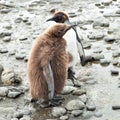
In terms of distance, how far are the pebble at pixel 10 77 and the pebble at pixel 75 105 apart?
26.7 inches

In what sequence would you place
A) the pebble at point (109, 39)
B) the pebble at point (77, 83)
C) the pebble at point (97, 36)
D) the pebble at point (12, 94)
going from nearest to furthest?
the pebble at point (12, 94)
the pebble at point (77, 83)
the pebble at point (109, 39)
the pebble at point (97, 36)

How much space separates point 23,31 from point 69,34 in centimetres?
165

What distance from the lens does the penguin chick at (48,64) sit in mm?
3668

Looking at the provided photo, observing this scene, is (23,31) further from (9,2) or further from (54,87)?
(54,87)

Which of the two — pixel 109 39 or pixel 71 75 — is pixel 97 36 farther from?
pixel 71 75

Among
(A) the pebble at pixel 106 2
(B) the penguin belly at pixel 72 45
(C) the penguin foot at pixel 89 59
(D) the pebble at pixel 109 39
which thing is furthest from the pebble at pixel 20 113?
(A) the pebble at pixel 106 2

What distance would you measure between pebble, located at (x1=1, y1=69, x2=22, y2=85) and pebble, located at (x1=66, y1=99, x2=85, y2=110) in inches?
26.7

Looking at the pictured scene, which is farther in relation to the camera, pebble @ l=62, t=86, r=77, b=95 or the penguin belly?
the penguin belly

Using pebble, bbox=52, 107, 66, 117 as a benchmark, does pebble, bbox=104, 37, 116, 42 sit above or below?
above

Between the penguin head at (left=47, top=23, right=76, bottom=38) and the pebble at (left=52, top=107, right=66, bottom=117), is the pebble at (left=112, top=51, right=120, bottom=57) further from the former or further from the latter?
the pebble at (left=52, top=107, right=66, bottom=117)

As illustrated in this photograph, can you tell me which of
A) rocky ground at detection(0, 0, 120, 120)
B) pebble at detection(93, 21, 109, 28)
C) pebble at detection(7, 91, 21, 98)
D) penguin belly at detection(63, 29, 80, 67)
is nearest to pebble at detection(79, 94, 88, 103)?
rocky ground at detection(0, 0, 120, 120)

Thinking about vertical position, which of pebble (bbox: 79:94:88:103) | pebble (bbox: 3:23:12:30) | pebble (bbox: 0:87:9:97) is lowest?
pebble (bbox: 79:94:88:103)

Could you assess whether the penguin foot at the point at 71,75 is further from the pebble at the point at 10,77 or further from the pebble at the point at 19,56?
the pebble at the point at 19,56

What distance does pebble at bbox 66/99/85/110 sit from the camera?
371 cm
